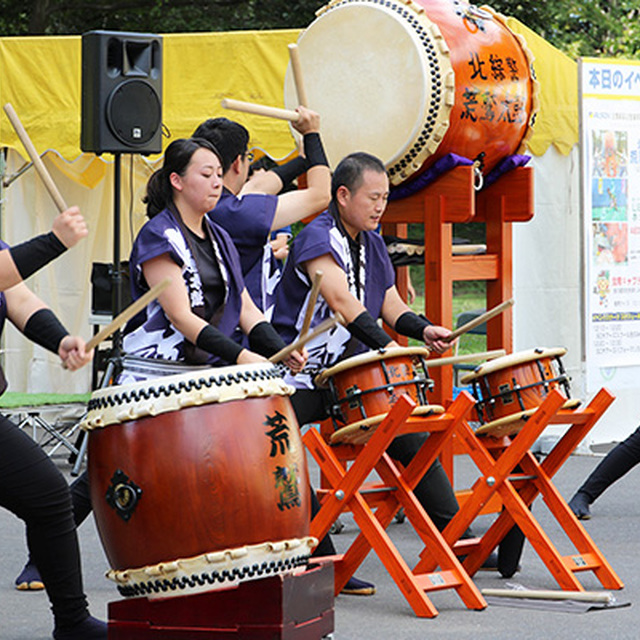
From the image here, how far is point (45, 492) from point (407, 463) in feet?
4.18

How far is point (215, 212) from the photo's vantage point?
13.2 feet

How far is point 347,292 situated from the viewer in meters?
4.09

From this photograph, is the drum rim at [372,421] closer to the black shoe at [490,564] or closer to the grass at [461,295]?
the black shoe at [490,564]

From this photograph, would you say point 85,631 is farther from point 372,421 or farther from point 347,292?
point 347,292

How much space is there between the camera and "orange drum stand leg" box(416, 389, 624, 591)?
3.98m

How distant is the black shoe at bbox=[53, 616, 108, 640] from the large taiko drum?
2172mm

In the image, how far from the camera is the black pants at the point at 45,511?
3.16 m

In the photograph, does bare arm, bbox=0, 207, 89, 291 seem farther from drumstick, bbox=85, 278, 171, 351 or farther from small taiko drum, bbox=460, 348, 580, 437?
small taiko drum, bbox=460, 348, 580, 437

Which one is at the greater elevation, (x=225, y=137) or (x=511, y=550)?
(x=225, y=137)

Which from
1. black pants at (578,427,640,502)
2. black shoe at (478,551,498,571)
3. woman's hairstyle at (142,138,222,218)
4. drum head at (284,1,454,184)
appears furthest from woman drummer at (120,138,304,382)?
black pants at (578,427,640,502)

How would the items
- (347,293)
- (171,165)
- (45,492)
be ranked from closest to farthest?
(45,492) → (171,165) → (347,293)

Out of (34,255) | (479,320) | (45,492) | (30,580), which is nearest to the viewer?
(34,255)

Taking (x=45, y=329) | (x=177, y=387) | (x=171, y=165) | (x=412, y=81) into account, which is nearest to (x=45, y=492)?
(x=45, y=329)

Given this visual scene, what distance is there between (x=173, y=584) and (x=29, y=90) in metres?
5.33
